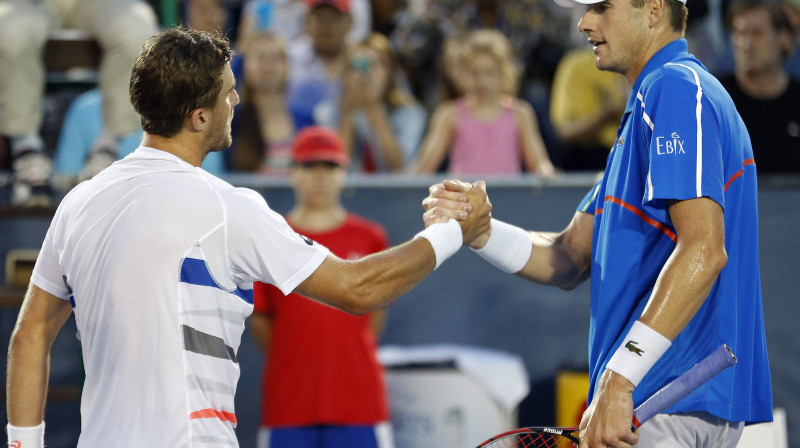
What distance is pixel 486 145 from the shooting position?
673cm

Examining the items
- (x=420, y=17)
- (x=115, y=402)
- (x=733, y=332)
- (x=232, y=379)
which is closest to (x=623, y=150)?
(x=733, y=332)

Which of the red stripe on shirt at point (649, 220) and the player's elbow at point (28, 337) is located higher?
the red stripe on shirt at point (649, 220)

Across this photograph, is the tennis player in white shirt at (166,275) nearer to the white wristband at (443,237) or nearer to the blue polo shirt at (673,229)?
the white wristband at (443,237)

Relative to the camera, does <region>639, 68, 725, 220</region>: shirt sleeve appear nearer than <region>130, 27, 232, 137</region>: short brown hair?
Yes

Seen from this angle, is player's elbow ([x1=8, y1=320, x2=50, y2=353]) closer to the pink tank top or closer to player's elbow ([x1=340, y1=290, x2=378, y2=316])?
player's elbow ([x1=340, y1=290, x2=378, y2=316])

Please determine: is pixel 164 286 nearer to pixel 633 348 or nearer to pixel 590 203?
pixel 633 348

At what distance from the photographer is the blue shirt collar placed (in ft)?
10.4

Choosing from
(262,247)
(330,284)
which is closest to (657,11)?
(330,284)

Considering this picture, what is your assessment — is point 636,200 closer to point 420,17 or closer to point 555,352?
point 555,352

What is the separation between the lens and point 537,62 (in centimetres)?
785

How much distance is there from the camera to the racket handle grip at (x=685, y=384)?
2.75m

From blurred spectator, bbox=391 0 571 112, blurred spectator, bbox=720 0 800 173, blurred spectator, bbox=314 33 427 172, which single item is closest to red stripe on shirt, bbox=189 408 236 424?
blurred spectator, bbox=314 33 427 172

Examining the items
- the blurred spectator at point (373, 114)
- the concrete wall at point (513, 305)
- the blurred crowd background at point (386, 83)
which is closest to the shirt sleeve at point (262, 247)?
the blurred crowd background at point (386, 83)

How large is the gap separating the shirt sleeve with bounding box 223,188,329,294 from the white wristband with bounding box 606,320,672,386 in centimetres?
90
